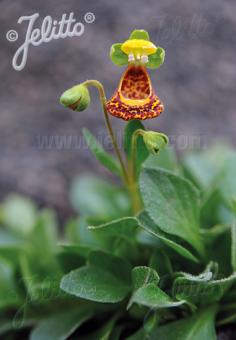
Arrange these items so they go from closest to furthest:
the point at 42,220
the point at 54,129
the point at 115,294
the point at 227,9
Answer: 1. the point at 115,294
2. the point at 42,220
3. the point at 227,9
4. the point at 54,129

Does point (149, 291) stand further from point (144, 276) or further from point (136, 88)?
point (136, 88)

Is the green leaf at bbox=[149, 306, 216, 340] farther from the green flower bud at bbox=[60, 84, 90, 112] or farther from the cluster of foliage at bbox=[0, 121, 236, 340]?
the green flower bud at bbox=[60, 84, 90, 112]

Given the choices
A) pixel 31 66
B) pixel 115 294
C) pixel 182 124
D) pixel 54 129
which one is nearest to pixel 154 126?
pixel 182 124

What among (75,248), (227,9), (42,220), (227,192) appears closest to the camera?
(75,248)

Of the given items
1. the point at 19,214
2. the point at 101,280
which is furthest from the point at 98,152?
the point at 19,214

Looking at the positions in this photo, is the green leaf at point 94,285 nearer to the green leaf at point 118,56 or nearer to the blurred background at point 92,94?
the green leaf at point 118,56

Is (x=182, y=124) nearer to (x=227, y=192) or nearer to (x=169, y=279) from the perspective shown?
(x=227, y=192)

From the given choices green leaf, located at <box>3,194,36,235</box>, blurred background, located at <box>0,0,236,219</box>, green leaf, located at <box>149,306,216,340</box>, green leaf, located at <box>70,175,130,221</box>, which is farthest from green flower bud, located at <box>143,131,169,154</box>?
blurred background, located at <box>0,0,236,219</box>
